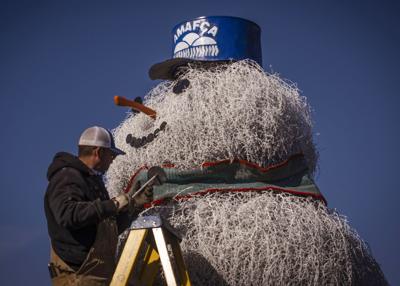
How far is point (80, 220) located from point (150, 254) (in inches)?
26.2

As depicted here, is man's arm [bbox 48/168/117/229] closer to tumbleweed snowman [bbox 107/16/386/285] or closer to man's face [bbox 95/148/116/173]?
man's face [bbox 95/148/116/173]

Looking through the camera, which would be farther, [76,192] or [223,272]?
[223,272]

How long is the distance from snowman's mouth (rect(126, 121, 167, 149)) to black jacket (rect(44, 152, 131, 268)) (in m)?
0.75

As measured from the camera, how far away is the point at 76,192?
9.90ft

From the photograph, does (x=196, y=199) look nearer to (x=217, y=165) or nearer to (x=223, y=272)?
(x=217, y=165)

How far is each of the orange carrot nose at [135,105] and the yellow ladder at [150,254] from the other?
92 cm

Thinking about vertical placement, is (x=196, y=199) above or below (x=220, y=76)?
below

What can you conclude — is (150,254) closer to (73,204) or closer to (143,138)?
(73,204)

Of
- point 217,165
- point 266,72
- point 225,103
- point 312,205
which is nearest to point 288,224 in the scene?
point 312,205

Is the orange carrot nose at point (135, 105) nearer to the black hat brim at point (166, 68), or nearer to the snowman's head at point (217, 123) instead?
the snowman's head at point (217, 123)

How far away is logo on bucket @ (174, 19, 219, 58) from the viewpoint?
425 cm

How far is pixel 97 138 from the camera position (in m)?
3.29

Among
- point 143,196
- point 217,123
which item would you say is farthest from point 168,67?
point 143,196

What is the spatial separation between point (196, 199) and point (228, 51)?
1124 mm
